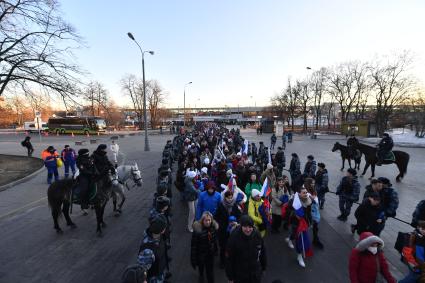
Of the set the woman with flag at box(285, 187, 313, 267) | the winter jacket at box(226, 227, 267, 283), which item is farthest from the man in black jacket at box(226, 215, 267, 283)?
the woman with flag at box(285, 187, 313, 267)

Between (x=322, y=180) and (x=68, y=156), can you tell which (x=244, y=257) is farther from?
(x=68, y=156)

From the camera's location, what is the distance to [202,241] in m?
4.00

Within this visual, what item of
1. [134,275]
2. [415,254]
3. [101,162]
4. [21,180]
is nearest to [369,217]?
[415,254]

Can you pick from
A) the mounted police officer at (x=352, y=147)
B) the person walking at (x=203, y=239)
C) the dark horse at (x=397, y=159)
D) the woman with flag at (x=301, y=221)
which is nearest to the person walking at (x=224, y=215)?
the person walking at (x=203, y=239)

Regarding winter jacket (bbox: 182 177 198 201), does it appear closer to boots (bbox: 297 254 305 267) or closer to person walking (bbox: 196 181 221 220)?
person walking (bbox: 196 181 221 220)

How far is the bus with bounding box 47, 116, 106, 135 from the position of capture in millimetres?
45312

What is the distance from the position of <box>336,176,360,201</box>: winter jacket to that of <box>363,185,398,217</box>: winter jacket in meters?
0.92

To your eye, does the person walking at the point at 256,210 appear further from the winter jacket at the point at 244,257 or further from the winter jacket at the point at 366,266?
the winter jacket at the point at 366,266

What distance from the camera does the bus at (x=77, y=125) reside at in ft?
149

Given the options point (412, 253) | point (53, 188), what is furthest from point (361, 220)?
point (53, 188)

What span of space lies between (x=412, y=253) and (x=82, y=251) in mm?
6314

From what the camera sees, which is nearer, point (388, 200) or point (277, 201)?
point (388, 200)

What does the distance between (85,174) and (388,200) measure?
283 inches

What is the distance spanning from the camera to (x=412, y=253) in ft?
12.1
